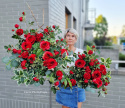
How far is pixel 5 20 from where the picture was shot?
264 cm

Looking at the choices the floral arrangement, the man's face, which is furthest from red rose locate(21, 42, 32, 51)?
the man's face

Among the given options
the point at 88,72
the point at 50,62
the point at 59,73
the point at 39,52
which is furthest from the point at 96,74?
the point at 39,52

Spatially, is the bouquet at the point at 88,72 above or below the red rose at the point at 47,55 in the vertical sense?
below

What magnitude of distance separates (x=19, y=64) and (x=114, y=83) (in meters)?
1.76

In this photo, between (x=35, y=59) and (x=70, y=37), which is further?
(x=70, y=37)

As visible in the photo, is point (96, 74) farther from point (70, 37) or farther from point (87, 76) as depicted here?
point (70, 37)

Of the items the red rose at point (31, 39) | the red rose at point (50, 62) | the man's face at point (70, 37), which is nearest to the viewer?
the red rose at point (50, 62)

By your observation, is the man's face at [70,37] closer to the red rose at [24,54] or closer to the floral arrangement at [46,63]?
the floral arrangement at [46,63]

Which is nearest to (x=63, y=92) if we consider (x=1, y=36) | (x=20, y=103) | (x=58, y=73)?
(x=58, y=73)

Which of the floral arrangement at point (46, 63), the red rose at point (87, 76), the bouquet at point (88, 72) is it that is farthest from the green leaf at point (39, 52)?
the red rose at point (87, 76)

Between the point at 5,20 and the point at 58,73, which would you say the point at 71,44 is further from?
the point at 5,20

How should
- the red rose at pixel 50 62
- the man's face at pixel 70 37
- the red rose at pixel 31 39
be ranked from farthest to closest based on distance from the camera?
1. the man's face at pixel 70 37
2. the red rose at pixel 31 39
3. the red rose at pixel 50 62

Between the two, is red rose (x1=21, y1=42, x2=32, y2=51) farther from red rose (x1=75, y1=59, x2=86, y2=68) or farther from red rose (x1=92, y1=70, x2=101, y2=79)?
red rose (x1=92, y1=70, x2=101, y2=79)

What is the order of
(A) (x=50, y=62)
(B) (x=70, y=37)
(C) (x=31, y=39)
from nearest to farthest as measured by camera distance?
(A) (x=50, y=62) → (C) (x=31, y=39) → (B) (x=70, y=37)
